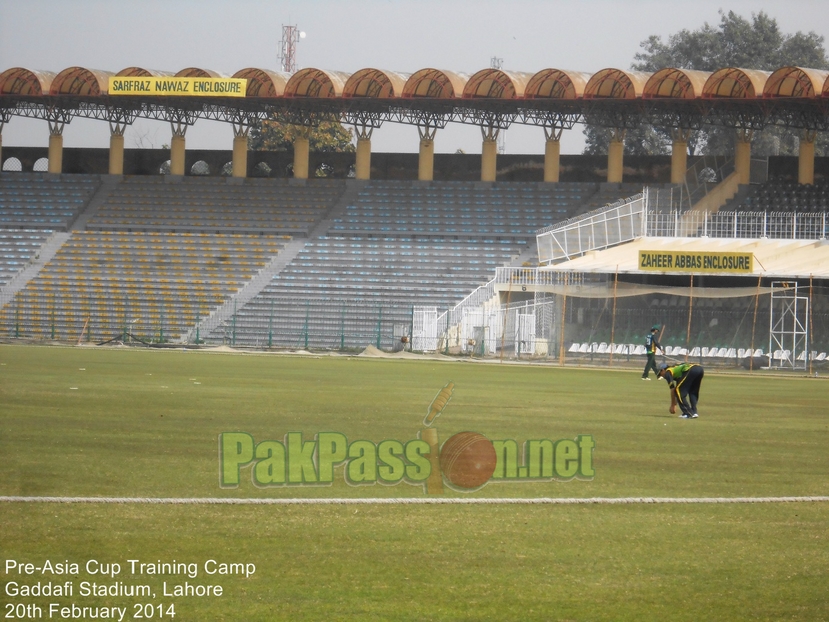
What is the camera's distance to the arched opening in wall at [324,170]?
6475 centimetres

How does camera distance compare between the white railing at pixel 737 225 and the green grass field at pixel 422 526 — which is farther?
the white railing at pixel 737 225

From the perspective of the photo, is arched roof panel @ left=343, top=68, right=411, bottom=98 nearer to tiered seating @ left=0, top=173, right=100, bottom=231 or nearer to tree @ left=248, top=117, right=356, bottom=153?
tiered seating @ left=0, top=173, right=100, bottom=231

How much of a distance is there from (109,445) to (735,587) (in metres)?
7.42

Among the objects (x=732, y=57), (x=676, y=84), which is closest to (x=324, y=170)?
(x=676, y=84)

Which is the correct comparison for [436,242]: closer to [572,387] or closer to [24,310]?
[24,310]

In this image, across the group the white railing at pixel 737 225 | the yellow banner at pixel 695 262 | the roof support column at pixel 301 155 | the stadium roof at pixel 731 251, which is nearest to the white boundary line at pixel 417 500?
the stadium roof at pixel 731 251

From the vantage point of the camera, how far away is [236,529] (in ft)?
26.6

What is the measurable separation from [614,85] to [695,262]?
50.5 ft

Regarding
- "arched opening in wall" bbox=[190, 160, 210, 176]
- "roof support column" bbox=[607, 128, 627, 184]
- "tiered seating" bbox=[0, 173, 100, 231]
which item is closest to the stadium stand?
"roof support column" bbox=[607, 128, 627, 184]

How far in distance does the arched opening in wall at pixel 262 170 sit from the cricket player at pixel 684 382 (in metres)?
48.4

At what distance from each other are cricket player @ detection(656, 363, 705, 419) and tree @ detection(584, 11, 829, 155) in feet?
236

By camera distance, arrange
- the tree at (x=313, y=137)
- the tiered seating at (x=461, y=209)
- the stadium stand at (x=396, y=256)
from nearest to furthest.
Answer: the stadium stand at (x=396, y=256) → the tiered seating at (x=461, y=209) → the tree at (x=313, y=137)

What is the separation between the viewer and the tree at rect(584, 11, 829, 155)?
88.5 meters

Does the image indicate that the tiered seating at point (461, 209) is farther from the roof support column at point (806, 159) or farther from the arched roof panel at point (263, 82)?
the roof support column at point (806, 159)
